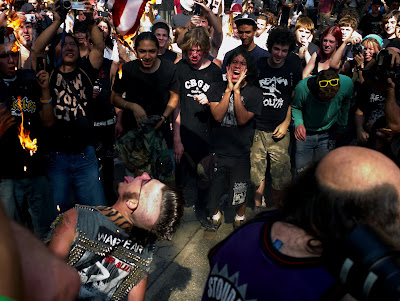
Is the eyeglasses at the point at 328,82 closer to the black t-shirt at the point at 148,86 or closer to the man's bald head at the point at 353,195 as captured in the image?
the black t-shirt at the point at 148,86

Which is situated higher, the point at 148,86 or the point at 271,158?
the point at 148,86

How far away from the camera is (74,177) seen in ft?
12.2

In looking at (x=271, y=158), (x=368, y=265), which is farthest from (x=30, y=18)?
(x=368, y=265)

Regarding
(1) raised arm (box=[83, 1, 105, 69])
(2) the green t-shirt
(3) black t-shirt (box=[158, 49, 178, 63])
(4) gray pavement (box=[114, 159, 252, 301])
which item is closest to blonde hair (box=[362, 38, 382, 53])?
(2) the green t-shirt

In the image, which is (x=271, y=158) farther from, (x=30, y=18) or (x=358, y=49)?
(x=30, y=18)

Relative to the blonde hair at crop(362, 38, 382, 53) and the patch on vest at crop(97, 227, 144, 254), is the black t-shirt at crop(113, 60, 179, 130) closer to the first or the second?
the patch on vest at crop(97, 227, 144, 254)

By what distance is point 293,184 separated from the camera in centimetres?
145

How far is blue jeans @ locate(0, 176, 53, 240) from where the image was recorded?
3.23m

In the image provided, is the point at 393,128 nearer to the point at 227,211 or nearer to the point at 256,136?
the point at 256,136

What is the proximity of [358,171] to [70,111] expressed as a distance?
120 inches

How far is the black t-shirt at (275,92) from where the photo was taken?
4.74m

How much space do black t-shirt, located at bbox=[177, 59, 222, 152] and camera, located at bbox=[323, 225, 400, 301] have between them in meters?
3.60

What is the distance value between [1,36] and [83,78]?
30.8 inches

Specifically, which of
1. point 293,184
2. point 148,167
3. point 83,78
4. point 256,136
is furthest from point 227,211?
point 293,184
